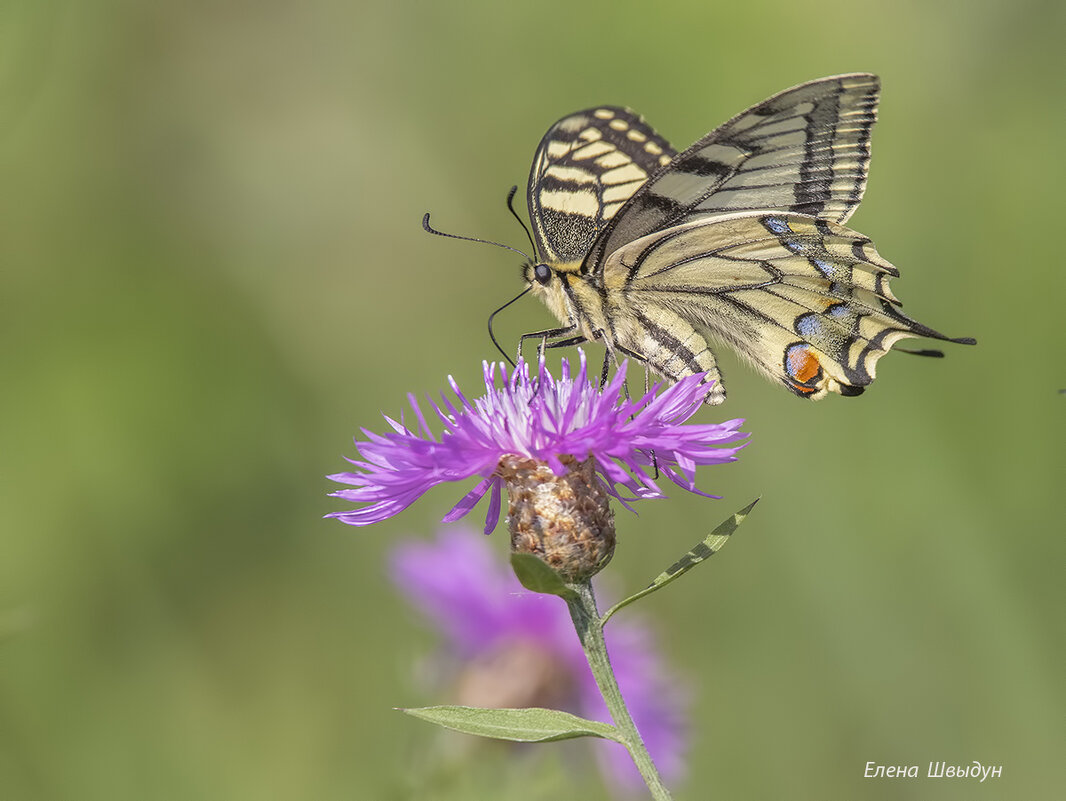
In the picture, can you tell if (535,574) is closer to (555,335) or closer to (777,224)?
(555,335)

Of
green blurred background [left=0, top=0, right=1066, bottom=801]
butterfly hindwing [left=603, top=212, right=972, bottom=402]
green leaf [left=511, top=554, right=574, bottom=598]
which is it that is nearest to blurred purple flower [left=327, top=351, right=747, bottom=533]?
green leaf [left=511, top=554, right=574, bottom=598]

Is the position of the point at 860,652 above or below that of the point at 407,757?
below

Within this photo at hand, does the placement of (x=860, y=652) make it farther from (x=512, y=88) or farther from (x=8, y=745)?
(x=512, y=88)

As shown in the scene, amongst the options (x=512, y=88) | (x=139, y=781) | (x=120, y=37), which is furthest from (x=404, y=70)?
(x=139, y=781)

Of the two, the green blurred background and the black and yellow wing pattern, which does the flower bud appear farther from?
the green blurred background

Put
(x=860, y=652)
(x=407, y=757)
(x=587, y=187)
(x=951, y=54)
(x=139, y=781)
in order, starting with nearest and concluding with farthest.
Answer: (x=407, y=757) → (x=587, y=187) → (x=139, y=781) → (x=860, y=652) → (x=951, y=54)

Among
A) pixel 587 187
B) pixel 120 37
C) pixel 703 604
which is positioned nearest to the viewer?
pixel 587 187
